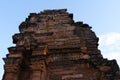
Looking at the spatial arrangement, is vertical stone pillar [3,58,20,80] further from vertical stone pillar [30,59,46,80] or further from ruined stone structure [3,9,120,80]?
vertical stone pillar [30,59,46,80]

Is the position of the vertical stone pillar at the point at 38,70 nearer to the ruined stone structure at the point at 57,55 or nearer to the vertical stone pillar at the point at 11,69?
the ruined stone structure at the point at 57,55

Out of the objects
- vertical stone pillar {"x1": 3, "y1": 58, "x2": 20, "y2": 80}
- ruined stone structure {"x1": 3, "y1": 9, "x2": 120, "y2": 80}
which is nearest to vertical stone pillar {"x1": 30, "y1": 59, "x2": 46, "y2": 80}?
ruined stone structure {"x1": 3, "y1": 9, "x2": 120, "y2": 80}

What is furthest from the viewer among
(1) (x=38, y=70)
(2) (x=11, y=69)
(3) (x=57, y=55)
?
(3) (x=57, y=55)

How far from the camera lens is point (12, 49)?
54.0 ft

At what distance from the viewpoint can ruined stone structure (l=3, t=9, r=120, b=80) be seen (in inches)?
611

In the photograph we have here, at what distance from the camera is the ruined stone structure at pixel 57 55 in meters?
15.5

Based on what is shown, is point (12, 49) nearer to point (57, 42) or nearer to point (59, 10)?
point (57, 42)

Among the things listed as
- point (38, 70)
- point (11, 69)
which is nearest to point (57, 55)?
point (38, 70)

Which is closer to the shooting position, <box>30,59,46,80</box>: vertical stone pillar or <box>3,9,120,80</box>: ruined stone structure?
<box>30,59,46,80</box>: vertical stone pillar

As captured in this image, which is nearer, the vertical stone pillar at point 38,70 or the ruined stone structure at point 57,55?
the vertical stone pillar at point 38,70

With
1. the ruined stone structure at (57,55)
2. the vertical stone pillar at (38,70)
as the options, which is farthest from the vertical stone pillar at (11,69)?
the vertical stone pillar at (38,70)

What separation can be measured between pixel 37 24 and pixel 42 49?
2.68 meters

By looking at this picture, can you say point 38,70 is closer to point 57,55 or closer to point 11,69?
point 11,69

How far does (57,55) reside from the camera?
16562 mm
